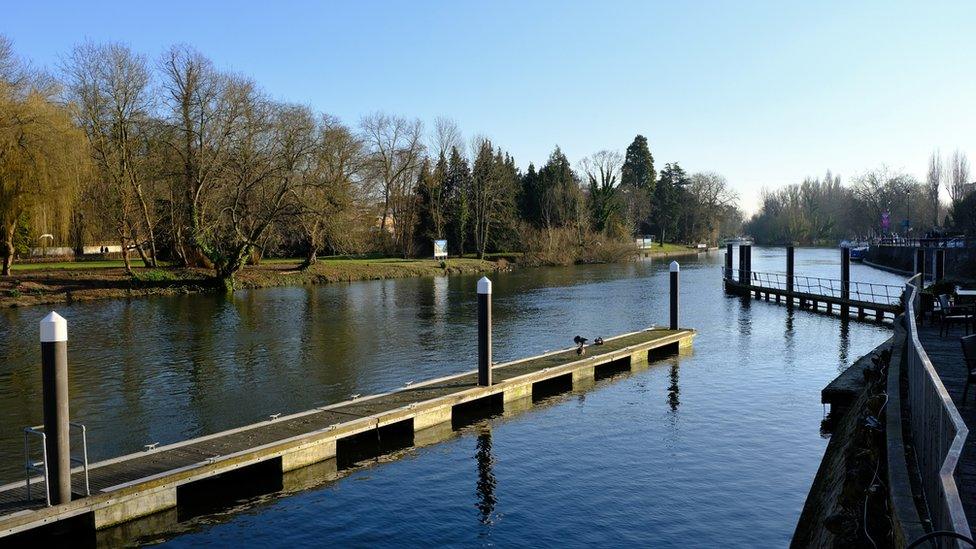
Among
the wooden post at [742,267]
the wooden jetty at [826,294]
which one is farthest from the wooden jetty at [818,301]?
the wooden post at [742,267]

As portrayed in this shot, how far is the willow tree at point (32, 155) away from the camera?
A: 3866 centimetres

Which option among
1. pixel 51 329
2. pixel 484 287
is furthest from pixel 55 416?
pixel 484 287

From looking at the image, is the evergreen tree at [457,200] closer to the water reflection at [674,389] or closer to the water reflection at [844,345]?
the water reflection at [844,345]

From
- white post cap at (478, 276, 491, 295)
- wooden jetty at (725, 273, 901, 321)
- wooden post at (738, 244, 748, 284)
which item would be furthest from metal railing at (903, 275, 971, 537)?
wooden post at (738, 244, 748, 284)

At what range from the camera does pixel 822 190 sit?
166 m

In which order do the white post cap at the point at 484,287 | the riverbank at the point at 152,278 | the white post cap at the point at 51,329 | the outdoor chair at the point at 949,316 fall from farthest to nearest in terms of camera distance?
the riverbank at the point at 152,278
the outdoor chair at the point at 949,316
the white post cap at the point at 484,287
the white post cap at the point at 51,329

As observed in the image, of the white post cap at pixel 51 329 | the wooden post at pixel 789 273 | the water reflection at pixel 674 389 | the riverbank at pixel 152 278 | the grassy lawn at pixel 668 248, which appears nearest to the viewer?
the white post cap at pixel 51 329

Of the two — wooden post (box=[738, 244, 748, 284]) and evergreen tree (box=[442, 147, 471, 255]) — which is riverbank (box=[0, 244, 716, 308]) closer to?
evergreen tree (box=[442, 147, 471, 255])

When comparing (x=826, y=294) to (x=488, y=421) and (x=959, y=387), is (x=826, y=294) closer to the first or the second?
(x=488, y=421)

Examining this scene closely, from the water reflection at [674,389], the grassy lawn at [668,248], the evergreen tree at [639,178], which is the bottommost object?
the water reflection at [674,389]

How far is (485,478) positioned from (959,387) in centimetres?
764

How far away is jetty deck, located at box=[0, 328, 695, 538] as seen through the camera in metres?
9.95

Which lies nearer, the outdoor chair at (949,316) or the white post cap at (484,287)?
the white post cap at (484,287)

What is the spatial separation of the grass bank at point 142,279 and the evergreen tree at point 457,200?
56.5 feet
